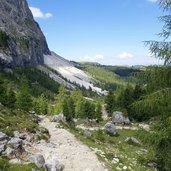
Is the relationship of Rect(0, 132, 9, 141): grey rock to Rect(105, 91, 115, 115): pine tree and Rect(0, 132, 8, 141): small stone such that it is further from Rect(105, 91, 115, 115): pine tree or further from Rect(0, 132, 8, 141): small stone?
Rect(105, 91, 115, 115): pine tree

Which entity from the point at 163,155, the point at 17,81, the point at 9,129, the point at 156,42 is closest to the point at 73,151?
the point at 9,129

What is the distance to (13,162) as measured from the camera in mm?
28719

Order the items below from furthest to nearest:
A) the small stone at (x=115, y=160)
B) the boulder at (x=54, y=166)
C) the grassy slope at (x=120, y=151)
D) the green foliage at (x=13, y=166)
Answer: the small stone at (x=115, y=160), the grassy slope at (x=120, y=151), the boulder at (x=54, y=166), the green foliage at (x=13, y=166)

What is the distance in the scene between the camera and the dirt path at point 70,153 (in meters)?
32.5

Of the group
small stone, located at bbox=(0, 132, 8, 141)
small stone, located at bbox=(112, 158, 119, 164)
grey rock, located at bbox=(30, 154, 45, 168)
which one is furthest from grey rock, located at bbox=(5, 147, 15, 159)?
small stone, located at bbox=(112, 158, 119, 164)

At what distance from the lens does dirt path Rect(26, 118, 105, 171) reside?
32.5 m

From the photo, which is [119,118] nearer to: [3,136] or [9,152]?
[3,136]

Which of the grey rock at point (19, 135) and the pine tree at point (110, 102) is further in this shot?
the pine tree at point (110, 102)

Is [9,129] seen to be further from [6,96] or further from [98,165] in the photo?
[6,96]

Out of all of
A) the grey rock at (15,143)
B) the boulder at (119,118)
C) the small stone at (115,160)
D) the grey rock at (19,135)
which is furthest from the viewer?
the boulder at (119,118)

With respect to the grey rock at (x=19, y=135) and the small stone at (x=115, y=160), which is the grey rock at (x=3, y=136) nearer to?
the grey rock at (x=19, y=135)

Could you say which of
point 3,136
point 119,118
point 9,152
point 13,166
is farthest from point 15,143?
point 119,118

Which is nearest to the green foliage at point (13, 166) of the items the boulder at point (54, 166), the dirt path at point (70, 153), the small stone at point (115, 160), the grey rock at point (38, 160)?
the grey rock at point (38, 160)

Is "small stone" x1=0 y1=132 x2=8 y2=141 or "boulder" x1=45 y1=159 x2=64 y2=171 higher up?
"small stone" x1=0 y1=132 x2=8 y2=141
